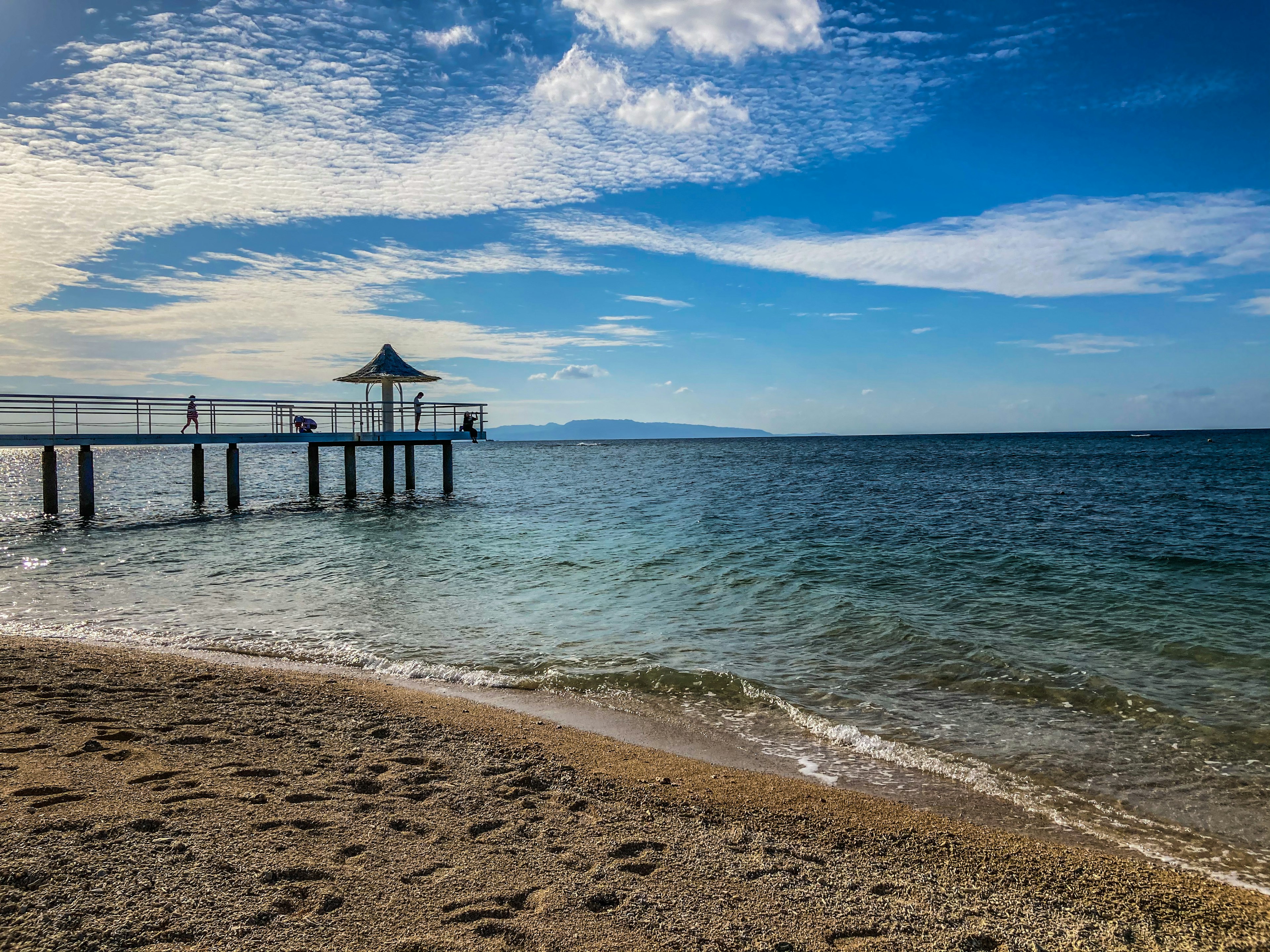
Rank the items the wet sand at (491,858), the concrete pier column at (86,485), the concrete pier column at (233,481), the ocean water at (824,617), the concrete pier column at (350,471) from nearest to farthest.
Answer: the wet sand at (491,858) → the ocean water at (824,617) → the concrete pier column at (86,485) → the concrete pier column at (233,481) → the concrete pier column at (350,471)

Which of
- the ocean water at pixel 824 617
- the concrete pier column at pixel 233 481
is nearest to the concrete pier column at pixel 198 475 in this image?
A: the ocean water at pixel 824 617

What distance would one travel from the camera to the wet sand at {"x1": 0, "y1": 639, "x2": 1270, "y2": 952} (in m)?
3.44

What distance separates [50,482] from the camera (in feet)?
83.0

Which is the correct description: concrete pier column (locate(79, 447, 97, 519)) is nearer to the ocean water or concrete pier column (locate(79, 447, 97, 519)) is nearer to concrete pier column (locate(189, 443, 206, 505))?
the ocean water

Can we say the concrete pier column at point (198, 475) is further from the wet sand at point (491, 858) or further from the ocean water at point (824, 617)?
the wet sand at point (491, 858)

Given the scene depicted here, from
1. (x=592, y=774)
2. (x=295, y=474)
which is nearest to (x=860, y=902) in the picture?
(x=592, y=774)

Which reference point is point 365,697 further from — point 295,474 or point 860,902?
point 295,474

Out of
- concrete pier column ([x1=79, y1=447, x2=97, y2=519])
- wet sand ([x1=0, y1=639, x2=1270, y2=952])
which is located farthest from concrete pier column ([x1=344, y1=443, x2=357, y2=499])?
wet sand ([x1=0, y1=639, x2=1270, y2=952])

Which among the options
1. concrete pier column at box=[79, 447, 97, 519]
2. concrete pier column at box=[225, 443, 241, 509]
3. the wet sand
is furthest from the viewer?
concrete pier column at box=[225, 443, 241, 509]

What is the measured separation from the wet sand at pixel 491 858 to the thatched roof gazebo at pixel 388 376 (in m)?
24.5

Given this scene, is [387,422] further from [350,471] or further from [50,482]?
[50,482]

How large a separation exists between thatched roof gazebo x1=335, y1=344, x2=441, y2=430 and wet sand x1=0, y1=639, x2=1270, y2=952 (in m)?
24.5

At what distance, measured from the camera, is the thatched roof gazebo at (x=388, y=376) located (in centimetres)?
2959

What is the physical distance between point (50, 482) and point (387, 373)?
1211 centimetres
